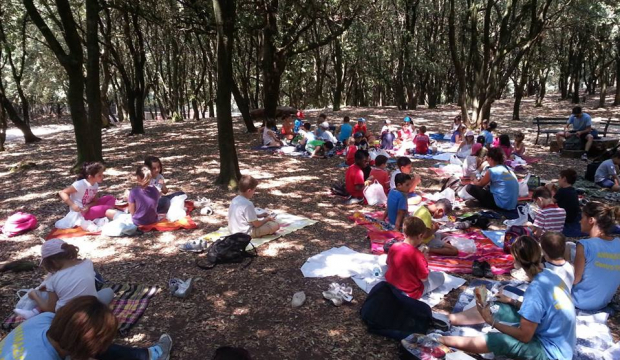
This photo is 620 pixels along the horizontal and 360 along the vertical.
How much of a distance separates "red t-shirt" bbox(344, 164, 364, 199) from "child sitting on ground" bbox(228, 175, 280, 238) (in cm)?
263

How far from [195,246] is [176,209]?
1579mm

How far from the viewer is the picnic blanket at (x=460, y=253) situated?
5406mm

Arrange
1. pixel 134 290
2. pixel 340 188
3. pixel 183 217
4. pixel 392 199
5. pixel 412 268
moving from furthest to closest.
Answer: pixel 340 188, pixel 183 217, pixel 392 199, pixel 134 290, pixel 412 268

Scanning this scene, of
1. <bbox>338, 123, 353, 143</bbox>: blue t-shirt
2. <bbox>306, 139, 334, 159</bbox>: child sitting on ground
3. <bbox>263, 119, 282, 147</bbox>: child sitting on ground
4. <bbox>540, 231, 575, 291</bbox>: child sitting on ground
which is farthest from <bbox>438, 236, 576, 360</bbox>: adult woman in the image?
<bbox>263, 119, 282, 147</bbox>: child sitting on ground

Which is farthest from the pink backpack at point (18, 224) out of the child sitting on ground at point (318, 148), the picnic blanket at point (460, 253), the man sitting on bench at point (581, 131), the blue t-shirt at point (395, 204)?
the man sitting on bench at point (581, 131)

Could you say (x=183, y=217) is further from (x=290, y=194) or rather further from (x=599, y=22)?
(x=599, y=22)

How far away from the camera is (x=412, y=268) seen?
4348mm

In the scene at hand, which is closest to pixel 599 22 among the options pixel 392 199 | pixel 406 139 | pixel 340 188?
pixel 406 139

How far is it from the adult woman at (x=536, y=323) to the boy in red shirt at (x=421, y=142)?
9.44 meters

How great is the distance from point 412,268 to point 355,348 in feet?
3.52

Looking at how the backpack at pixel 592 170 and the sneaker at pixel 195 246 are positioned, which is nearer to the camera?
the sneaker at pixel 195 246

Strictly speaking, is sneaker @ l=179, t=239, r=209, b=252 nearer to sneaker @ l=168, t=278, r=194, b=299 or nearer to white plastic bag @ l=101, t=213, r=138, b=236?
sneaker @ l=168, t=278, r=194, b=299

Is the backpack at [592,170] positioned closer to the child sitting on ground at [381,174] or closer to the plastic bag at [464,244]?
the child sitting on ground at [381,174]

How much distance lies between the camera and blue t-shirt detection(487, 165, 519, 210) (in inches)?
295
